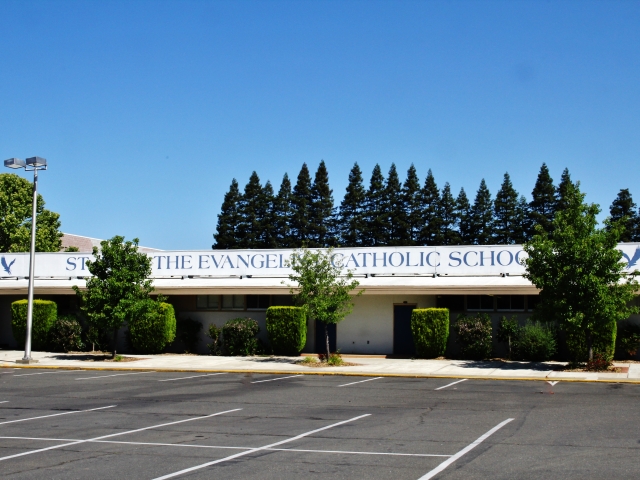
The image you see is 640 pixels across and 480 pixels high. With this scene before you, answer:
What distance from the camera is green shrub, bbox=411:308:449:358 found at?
25719 mm

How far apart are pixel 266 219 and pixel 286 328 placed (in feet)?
130

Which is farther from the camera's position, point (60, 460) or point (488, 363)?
point (488, 363)

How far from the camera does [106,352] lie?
29.5 metres

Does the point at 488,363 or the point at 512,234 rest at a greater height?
the point at 512,234

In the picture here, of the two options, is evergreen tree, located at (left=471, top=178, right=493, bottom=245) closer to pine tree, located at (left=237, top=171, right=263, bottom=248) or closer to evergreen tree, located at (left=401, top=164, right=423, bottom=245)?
evergreen tree, located at (left=401, top=164, right=423, bottom=245)

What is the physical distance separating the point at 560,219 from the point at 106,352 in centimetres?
1854

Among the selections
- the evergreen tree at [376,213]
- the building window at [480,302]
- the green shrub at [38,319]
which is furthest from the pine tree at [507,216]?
the green shrub at [38,319]

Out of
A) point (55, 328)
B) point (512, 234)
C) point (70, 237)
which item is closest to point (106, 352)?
point (55, 328)

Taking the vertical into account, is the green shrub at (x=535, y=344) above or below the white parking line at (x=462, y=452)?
above

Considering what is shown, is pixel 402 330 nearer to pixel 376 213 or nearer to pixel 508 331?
pixel 508 331

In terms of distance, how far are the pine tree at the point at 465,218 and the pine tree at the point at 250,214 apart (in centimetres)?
1814

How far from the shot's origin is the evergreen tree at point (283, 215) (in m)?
66.2

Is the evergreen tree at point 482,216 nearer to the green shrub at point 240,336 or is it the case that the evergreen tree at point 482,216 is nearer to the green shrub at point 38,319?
the green shrub at point 240,336

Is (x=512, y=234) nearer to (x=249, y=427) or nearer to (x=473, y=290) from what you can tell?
(x=473, y=290)
